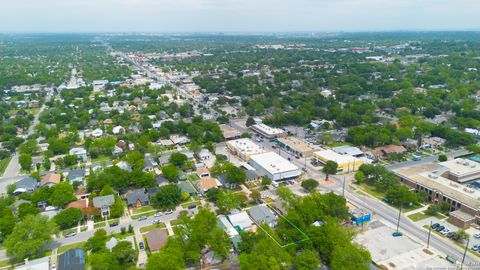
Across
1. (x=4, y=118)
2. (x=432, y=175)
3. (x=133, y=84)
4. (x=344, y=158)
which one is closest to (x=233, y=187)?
(x=344, y=158)

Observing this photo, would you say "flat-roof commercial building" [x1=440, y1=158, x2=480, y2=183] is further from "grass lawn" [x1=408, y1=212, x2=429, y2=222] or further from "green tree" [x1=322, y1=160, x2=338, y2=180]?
"green tree" [x1=322, y1=160, x2=338, y2=180]

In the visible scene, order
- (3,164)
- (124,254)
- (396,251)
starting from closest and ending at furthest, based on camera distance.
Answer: (124,254) → (396,251) → (3,164)

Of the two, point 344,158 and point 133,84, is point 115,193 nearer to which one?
point 344,158

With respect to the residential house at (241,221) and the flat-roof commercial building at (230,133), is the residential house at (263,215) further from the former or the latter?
the flat-roof commercial building at (230,133)

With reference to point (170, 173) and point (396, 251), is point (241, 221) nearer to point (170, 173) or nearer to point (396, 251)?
point (170, 173)

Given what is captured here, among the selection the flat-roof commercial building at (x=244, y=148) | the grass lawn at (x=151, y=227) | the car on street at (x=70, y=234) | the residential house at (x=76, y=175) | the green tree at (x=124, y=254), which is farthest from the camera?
the flat-roof commercial building at (x=244, y=148)

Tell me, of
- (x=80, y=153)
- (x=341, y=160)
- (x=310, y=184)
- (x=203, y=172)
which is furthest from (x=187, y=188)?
(x=341, y=160)

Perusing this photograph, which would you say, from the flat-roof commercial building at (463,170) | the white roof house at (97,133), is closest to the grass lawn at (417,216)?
the flat-roof commercial building at (463,170)

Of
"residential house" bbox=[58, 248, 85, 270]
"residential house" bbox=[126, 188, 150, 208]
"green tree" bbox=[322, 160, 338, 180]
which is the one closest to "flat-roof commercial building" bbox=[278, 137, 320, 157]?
"green tree" bbox=[322, 160, 338, 180]
